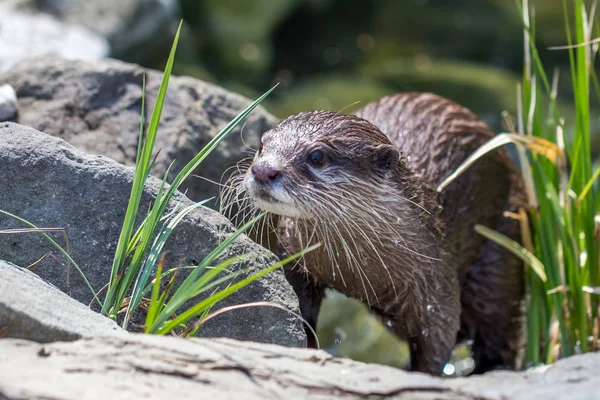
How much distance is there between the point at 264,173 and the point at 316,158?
0.24 meters

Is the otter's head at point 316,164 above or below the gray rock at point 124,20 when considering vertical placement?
above

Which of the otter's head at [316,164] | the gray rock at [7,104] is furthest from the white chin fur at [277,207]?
the gray rock at [7,104]

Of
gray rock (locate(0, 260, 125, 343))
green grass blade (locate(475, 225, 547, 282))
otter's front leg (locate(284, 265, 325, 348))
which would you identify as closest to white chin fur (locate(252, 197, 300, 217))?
otter's front leg (locate(284, 265, 325, 348))

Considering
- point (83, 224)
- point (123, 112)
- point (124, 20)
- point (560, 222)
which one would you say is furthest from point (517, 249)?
point (124, 20)

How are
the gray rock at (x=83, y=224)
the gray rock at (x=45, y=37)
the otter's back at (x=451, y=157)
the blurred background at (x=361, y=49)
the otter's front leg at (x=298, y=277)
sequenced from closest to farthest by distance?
1. the gray rock at (x=83, y=224)
2. the otter's front leg at (x=298, y=277)
3. the otter's back at (x=451, y=157)
4. the gray rock at (x=45, y=37)
5. the blurred background at (x=361, y=49)

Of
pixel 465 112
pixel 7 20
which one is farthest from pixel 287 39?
pixel 465 112

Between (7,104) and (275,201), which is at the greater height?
(275,201)

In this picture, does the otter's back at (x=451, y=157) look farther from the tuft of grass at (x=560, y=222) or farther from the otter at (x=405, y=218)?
the tuft of grass at (x=560, y=222)

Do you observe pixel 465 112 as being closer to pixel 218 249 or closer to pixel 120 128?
pixel 120 128

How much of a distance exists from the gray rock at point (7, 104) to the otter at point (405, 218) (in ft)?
3.60

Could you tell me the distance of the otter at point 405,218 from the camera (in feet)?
8.64

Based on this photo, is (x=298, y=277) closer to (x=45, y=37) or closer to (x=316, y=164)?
(x=316, y=164)

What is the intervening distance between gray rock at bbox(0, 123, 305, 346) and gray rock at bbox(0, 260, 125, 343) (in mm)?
312

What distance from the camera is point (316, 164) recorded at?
2639 mm
